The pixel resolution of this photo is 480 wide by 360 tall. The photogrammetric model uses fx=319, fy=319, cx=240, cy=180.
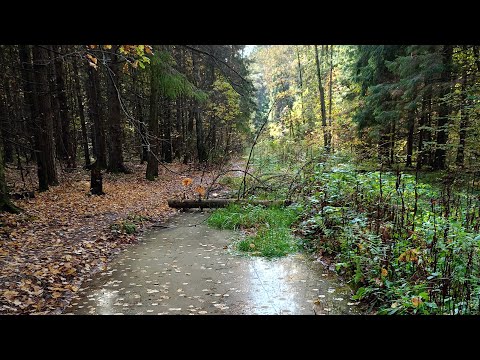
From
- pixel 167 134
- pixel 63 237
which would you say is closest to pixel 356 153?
pixel 63 237

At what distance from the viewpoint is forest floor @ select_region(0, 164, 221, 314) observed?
4680 millimetres

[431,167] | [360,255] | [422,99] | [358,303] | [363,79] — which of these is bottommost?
[358,303]

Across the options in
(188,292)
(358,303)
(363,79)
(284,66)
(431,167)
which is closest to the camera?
(358,303)

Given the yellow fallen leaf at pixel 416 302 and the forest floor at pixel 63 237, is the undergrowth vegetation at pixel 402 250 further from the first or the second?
the forest floor at pixel 63 237

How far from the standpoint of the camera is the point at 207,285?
17.7 ft

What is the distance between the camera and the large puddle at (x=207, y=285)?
455 centimetres

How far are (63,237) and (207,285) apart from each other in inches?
148

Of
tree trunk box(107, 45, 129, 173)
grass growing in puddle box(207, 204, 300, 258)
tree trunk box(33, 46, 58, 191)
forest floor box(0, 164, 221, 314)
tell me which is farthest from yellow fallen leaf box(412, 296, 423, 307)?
tree trunk box(107, 45, 129, 173)

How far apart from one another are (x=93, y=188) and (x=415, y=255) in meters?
10.5

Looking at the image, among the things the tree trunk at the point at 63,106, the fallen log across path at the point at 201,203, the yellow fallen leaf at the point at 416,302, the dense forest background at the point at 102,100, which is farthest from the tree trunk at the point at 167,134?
the yellow fallen leaf at the point at 416,302
